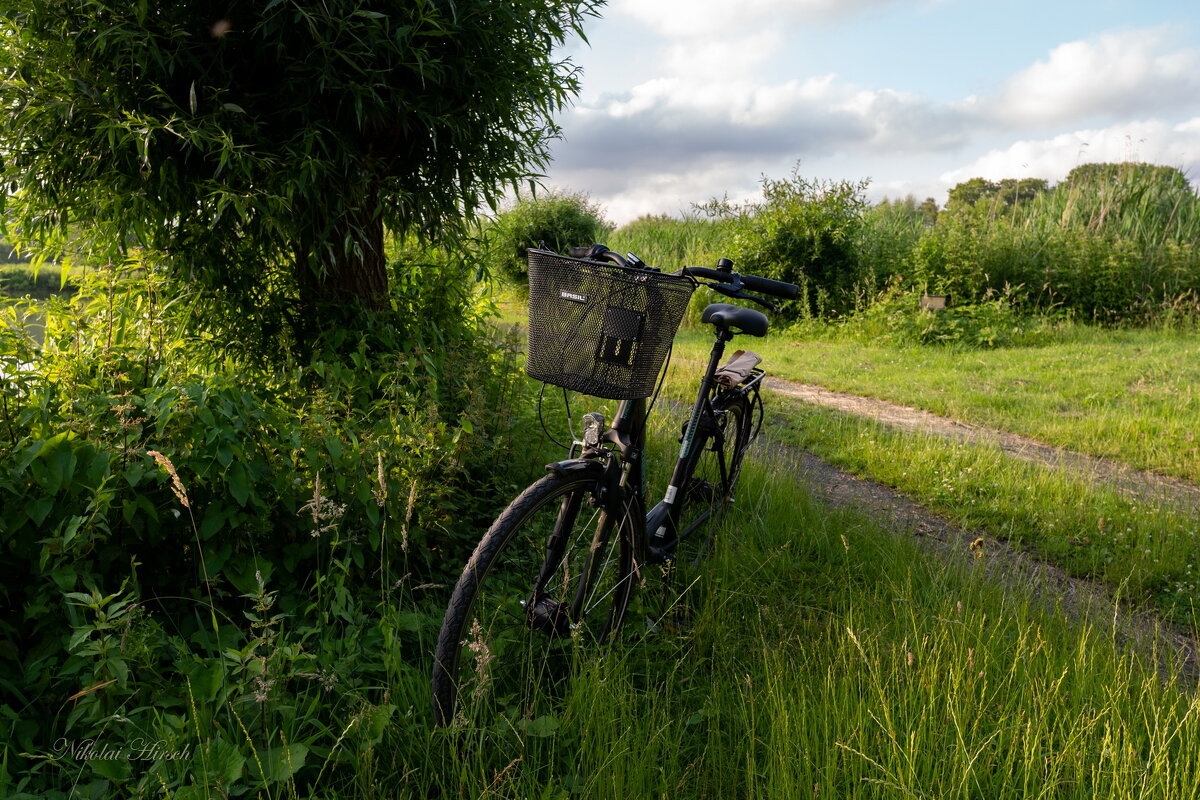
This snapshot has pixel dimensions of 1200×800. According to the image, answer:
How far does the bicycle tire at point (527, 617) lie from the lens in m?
2.20

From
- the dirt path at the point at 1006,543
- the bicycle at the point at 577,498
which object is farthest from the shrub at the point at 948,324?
the bicycle at the point at 577,498

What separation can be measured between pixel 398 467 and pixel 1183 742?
276 centimetres

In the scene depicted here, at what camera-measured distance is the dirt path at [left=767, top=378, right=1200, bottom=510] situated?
5254 millimetres

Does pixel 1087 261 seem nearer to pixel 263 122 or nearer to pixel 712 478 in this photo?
pixel 712 478

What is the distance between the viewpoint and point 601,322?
8.03 feet

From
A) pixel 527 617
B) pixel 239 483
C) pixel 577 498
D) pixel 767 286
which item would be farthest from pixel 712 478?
pixel 239 483

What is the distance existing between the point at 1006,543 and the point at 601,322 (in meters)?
3.27

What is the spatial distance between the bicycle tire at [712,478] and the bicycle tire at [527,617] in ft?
2.00

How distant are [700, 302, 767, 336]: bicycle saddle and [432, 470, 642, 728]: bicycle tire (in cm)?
82

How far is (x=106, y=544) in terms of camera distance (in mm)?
2398

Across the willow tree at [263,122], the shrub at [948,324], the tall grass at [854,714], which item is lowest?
the tall grass at [854,714]

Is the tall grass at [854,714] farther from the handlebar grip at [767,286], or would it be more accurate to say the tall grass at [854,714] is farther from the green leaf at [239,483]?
the handlebar grip at [767,286]

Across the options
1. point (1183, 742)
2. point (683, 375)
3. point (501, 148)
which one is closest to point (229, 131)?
point (501, 148)
